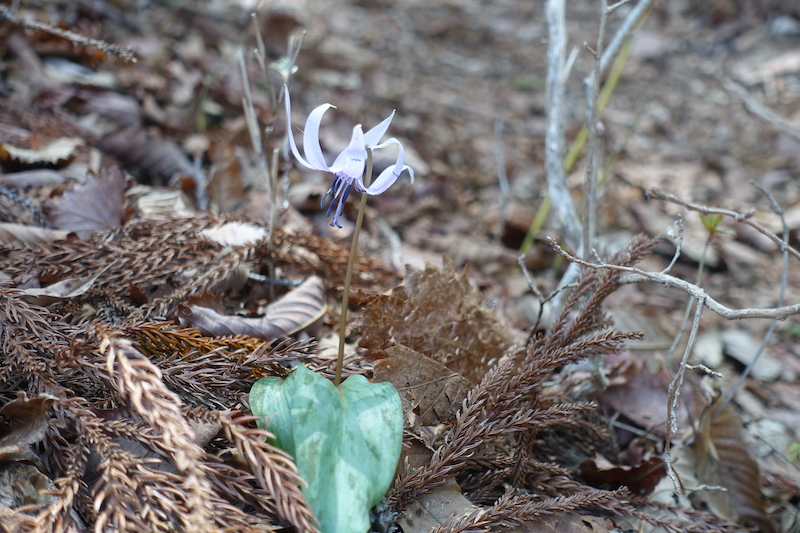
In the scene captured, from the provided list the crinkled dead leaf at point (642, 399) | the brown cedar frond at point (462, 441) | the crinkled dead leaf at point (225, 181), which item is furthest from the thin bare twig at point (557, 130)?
the crinkled dead leaf at point (225, 181)

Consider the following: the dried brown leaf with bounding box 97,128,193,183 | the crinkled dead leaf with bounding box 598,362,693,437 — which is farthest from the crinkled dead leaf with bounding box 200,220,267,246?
the crinkled dead leaf with bounding box 598,362,693,437

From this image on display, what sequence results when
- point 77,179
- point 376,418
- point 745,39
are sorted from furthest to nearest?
point 745,39 < point 77,179 < point 376,418

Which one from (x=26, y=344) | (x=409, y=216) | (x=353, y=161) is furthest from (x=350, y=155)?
(x=409, y=216)

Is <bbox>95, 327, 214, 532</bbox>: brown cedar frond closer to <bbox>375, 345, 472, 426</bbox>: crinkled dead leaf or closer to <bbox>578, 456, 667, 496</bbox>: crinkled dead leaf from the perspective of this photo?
<bbox>375, 345, 472, 426</bbox>: crinkled dead leaf

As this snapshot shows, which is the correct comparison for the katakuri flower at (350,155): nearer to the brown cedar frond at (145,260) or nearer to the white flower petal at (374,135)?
the white flower petal at (374,135)

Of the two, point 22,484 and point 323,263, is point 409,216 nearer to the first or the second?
point 323,263

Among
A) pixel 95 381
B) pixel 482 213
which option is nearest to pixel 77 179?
pixel 95 381

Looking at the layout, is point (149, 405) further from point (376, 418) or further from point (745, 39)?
point (745, 39)
